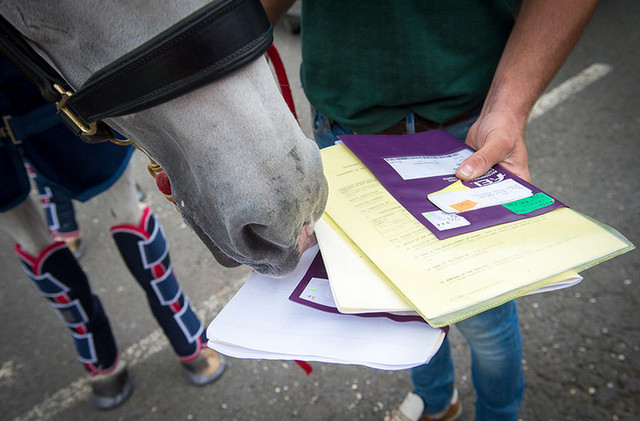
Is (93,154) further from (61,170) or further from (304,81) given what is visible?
(304,81)

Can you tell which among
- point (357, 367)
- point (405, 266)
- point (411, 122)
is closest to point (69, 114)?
point (405, 266)

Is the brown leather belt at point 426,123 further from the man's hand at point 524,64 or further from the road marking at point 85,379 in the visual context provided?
the road marking at point 85,379

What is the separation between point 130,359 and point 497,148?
1769 millimetres

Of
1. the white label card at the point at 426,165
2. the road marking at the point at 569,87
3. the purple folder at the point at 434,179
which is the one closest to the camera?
the purple folder at the point at 434,179

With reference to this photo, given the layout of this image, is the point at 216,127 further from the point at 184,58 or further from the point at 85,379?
the point at 85,379

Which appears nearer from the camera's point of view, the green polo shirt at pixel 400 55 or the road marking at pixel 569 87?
the green polo shirt at pixel 400 55

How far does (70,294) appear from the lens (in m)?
1.58

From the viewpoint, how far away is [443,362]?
4.27ft

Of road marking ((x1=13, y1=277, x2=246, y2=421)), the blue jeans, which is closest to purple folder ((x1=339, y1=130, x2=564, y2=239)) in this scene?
the blue jeans

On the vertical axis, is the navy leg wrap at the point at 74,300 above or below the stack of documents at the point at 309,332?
below

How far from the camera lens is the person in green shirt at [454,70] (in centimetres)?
94

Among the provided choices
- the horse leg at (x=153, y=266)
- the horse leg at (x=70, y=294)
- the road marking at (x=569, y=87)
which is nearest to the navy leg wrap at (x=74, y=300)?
the horse leg at (x=70, y=294)

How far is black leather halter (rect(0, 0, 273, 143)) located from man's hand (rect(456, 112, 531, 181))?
46cm

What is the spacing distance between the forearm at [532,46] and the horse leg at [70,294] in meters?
1.46
